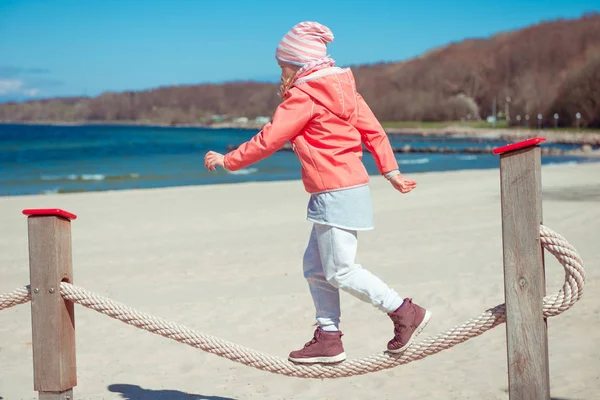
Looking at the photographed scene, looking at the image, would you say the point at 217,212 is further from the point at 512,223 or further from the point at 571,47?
the point at 571,47

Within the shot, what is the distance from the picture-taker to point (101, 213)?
1450 centimetres

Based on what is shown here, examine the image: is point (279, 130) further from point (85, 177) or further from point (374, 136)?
point (85, 177)

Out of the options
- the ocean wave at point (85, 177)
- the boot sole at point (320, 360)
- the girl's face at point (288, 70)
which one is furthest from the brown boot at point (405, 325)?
the ocean wave at point (85, 177)

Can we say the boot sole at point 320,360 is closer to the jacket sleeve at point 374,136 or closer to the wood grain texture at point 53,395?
the jacket sleeve at point 374,136

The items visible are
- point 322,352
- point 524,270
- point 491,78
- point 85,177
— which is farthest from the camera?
point 491,78

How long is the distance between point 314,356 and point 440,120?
153221 mm

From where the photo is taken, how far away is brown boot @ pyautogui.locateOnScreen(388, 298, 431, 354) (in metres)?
3.38

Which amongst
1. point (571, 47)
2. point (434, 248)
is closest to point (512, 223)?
point (434, 248)

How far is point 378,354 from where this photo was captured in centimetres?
343

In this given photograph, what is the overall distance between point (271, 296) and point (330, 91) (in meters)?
4.05

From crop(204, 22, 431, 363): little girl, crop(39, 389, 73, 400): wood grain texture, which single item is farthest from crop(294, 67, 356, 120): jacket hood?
crop(39, 389, 73, 400): wood grain texture

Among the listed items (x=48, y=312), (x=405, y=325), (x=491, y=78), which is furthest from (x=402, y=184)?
(x=491, y=78)

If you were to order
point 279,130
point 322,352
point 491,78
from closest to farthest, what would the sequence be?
point 279,130 → point 322,352 → point 491,78

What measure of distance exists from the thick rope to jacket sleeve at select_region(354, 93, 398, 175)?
814 millimetres
